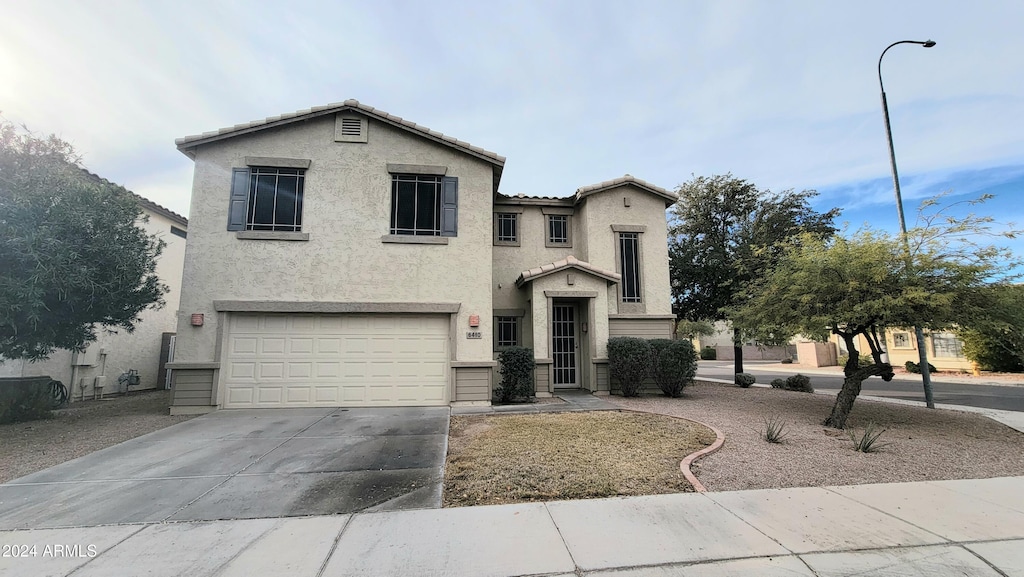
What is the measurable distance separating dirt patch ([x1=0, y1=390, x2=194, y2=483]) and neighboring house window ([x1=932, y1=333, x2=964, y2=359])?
34.5 metres

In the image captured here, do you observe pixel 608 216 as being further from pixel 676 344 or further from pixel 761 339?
pixel 761 339

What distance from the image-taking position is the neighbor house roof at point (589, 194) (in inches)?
543

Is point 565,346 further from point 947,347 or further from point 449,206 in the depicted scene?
point 947,347

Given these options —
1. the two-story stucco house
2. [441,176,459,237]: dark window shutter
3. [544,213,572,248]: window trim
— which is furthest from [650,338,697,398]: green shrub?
[441,176,459,237]: dark window shutter

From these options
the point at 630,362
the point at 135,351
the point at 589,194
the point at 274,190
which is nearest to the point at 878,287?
the point at 630,362

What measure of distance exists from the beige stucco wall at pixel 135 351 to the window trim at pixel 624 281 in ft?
41.6

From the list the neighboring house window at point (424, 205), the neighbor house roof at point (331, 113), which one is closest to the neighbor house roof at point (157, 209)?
the neighbor house roof at point (331, 113)

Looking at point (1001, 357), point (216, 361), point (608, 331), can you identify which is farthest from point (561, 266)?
point (1001, 357)

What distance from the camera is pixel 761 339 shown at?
10047 mm

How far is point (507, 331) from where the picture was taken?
44.1 feet

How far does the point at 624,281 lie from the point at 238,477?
11281mm

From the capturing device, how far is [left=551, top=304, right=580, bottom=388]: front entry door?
13.3m

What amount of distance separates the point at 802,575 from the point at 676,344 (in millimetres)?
8899

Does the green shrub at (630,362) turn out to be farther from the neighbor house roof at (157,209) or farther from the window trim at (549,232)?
the neighbor house roof at (157,209)
